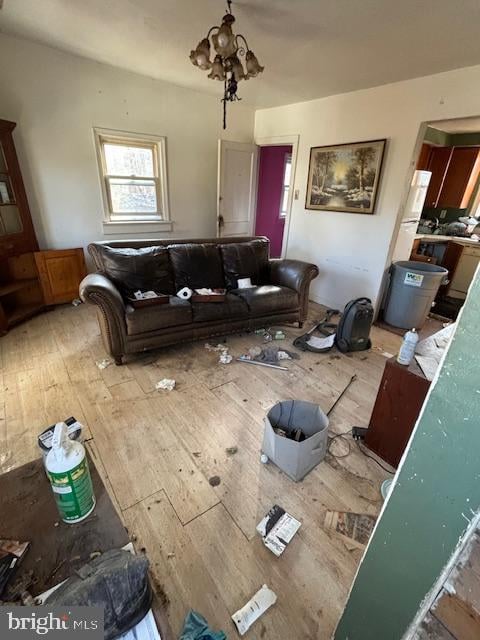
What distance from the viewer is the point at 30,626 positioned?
22.1 inches

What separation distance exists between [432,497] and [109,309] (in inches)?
87.7

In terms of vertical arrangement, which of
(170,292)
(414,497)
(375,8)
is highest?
(375,8)

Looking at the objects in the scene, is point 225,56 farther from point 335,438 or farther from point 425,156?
point 425,156

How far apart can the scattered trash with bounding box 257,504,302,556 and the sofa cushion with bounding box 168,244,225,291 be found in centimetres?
210

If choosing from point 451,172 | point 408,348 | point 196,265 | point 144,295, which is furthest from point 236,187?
point 408,348

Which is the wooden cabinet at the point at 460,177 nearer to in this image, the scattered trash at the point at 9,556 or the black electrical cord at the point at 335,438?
the black electrical cord at the point at 335,438

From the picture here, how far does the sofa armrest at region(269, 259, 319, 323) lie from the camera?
10.0 feet

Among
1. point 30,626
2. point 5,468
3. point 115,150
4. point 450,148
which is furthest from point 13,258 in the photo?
point 450,148

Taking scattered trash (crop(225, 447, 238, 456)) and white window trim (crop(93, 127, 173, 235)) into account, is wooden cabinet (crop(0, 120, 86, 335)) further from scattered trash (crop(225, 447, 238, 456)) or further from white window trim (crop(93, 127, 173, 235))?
scattered trash (crop(225, 447, 238, 456))

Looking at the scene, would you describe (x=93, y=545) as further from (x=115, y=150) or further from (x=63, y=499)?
(x=115, y=150)

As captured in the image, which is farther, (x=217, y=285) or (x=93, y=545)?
(x=217, y=285)

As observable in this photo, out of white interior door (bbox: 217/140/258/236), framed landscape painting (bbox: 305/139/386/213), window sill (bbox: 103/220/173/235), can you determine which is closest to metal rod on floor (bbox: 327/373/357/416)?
framed landscape painting (bbox: 305/139/386/213)

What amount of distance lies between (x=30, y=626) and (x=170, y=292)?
246cm

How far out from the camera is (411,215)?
330 cm
